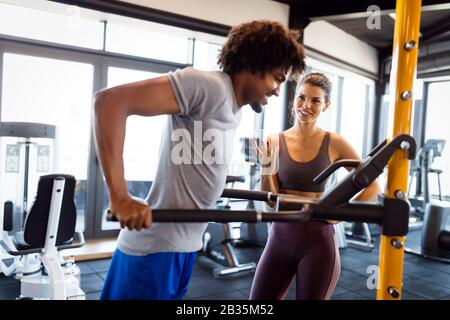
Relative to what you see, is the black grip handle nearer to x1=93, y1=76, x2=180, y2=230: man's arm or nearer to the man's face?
x1=93, y1=76, x2=180, y2=230: man's arm

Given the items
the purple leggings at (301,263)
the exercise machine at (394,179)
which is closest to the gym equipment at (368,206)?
the exercise machine at (394,179)

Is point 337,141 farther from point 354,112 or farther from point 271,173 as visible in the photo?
point 354,112

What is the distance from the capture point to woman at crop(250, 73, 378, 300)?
5.43 ft

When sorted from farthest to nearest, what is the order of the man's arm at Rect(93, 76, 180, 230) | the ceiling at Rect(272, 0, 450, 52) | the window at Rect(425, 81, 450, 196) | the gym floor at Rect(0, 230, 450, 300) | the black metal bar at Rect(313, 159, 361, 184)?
the window at Rect(425, 81, 450, 196) → the ceiling at Rect(272, 0, 450, 52) → the gym floor at Rect(0, 230, 450, 300) → the black metal bar at Rect(313, 159, 361, 184) → the man's arm at Rect(93, 76, 180, 230)

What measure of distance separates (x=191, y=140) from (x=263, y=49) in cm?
29

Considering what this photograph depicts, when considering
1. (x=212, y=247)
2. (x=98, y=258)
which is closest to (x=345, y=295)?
(x=212, y=247)

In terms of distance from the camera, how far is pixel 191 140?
40.0 inches

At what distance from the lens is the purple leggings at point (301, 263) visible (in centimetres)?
164

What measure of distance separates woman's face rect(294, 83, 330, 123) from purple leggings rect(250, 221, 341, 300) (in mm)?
479

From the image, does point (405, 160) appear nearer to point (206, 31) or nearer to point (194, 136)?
point (194, 136)

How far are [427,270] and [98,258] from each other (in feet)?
11.2

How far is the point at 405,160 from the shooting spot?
3.70 feet

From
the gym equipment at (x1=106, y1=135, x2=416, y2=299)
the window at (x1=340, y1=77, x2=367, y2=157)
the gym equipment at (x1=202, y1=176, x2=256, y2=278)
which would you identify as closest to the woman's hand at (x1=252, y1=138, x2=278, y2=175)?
the gym equipment at (x1=106, y1=135, x2=416, y2=299)

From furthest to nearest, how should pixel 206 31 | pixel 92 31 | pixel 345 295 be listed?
pixel 92 31, pixel 206 31, pixel 345 295
